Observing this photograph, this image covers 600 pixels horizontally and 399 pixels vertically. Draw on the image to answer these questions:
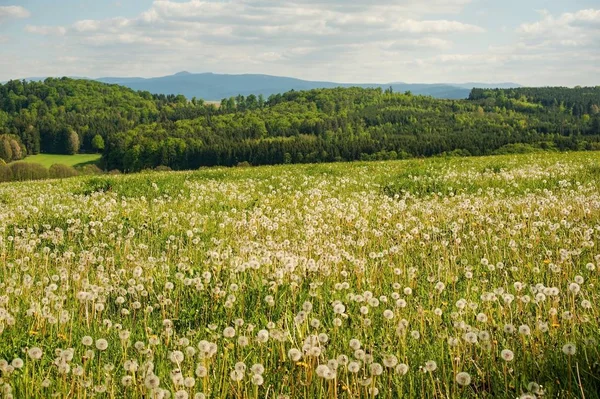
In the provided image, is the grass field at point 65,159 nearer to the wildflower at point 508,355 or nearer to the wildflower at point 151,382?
the wildflower at point 151,382

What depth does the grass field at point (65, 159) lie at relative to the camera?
135875mm

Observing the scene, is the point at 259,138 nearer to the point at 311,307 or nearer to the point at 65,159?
the point at 65,159

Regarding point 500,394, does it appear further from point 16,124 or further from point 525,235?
point 16,124

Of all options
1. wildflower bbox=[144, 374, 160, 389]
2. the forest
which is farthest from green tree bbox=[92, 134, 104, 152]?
wildflower bbox=[144, 374, 160, 389]

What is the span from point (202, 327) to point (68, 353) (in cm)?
156

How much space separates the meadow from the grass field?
13679 centimetres

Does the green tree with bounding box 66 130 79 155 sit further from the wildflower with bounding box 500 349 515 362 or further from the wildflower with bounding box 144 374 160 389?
the wildflower with bounding box 500 349 515 362

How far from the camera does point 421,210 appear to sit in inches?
405

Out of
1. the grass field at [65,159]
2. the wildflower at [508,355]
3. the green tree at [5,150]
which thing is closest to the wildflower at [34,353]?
the wildflower at [508,355]

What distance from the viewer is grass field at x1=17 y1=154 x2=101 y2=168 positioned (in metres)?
136

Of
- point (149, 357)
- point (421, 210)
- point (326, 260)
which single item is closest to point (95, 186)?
point (421, 210)

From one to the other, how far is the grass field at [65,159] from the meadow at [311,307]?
13679 centimetres

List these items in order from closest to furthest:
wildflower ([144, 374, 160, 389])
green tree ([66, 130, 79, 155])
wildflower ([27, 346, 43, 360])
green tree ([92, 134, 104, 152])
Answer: wildflower ([144, 374, 160, 389]), wildflower ([27, 346, 43, 360]), green tree ([66, 130, 79, 155]), green tree ([92, 134, 104, 152])

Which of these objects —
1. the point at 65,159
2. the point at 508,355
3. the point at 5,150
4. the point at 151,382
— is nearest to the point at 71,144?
the point at 65,159
